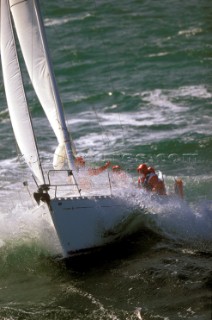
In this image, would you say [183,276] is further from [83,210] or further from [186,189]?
[186,189]

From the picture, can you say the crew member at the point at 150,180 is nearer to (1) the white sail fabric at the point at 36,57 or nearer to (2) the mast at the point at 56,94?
(2) the mast at the point at 56,94

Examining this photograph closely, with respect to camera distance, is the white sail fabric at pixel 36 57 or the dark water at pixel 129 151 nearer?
the dark water at pixel 129 151

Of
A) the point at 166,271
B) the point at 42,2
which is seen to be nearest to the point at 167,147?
the point at 166,271

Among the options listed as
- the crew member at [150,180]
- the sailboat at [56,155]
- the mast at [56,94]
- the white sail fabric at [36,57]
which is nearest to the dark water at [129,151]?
the crew member at [150,180]

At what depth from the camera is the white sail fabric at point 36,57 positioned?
806 inches

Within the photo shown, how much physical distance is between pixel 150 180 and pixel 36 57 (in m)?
4.75

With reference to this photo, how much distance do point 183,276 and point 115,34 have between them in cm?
2828

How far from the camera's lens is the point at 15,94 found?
794 inches

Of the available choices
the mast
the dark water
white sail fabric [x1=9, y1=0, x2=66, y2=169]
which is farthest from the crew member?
white sail fabric [x1=9, y1=0, x2=66, y2=169]

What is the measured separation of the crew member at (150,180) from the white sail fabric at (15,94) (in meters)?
3.12

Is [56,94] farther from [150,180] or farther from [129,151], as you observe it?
[129,151]

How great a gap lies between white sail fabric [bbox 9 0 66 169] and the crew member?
7.43 feet

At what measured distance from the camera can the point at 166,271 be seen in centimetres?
1825

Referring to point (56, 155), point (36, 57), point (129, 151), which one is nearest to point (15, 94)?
point (36, 57)
